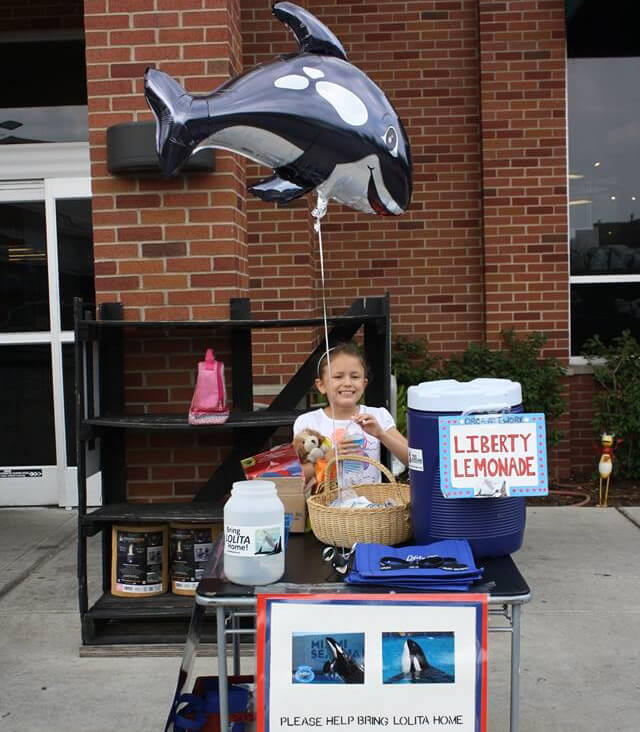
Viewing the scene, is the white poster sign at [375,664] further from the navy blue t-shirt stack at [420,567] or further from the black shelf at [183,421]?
the black shelf at [183,421]

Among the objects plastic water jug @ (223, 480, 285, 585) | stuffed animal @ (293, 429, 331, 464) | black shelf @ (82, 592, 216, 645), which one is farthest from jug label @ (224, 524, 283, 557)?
black shelf @ (82, 592, 216, 645)

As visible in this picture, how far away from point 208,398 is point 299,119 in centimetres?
149

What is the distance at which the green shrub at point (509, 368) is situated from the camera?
6480 millimetres

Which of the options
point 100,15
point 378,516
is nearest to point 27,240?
point 100,15

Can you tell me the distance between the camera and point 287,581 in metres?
2.24

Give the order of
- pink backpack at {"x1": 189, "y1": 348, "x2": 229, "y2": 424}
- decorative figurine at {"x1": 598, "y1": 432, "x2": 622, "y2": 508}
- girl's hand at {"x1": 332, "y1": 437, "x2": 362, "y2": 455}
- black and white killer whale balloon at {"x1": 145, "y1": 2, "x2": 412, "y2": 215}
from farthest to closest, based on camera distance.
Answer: decorative figurine at {"x1": 598, "y1": 432, "x2": 622, "y2": 508}, pink backpack at {"x1": 189, "y1": 348, "x2": 229, "y2": 424}, girl's hand at {"x1": 332, "y1": 437, "x2": 362, "y2": 455}, black and white killer whale balloon at {"x1": 145, "y1": 2, "x2": 412, "y2": 215}

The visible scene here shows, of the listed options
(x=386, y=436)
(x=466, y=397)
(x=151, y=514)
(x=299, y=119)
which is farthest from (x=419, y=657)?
(x=151, y=514)

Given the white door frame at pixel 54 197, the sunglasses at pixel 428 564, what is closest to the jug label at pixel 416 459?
A: the sunglasses at pixel 428 564

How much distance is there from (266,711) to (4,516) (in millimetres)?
4821

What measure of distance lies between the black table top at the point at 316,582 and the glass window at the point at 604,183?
16.3 feet

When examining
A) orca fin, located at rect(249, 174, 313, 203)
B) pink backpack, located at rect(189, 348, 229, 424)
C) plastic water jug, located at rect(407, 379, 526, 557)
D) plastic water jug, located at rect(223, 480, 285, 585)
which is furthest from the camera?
pink backpack, located at rect(189, 348, 229, 424)

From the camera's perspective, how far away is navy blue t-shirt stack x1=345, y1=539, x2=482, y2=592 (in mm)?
2121

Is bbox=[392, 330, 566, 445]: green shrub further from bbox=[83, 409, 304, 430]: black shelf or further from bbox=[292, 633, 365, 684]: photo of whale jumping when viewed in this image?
bbox=[292, 633, 365, 684]: photo of whale jumping

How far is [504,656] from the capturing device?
3.80m
